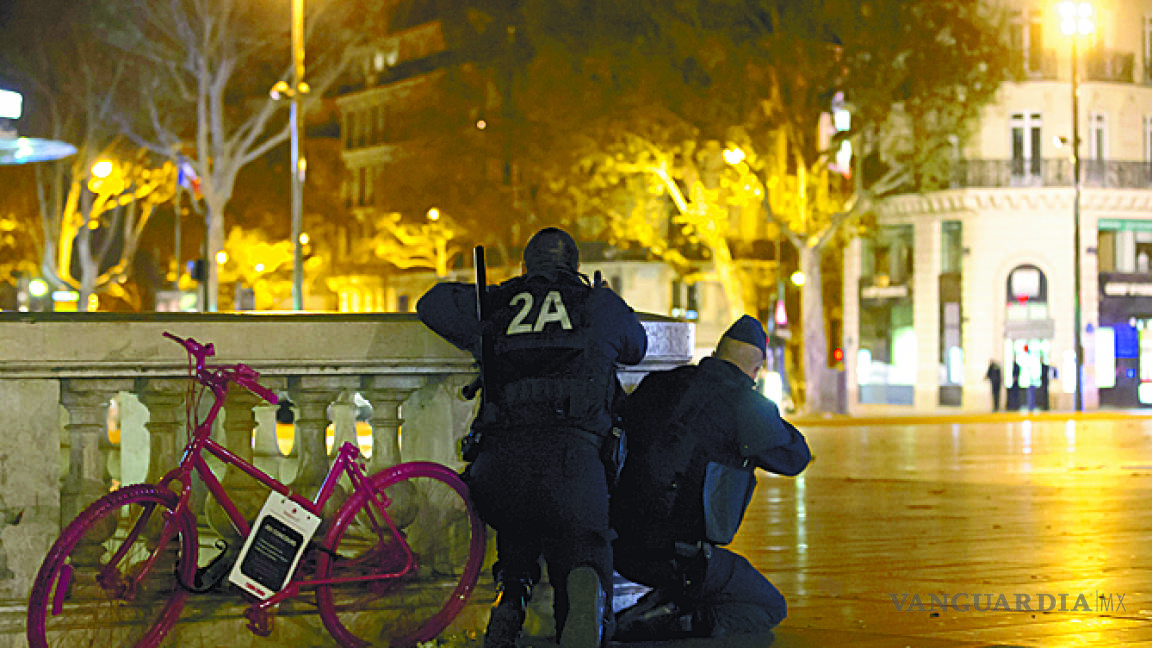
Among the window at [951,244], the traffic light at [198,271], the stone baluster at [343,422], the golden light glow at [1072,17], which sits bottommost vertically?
the stone baluster at [343,422]

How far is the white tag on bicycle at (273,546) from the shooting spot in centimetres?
547

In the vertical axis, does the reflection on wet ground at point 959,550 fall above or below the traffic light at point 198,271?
below

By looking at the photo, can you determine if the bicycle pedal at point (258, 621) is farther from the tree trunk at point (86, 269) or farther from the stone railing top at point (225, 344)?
the tree trunk at point (86, 269)

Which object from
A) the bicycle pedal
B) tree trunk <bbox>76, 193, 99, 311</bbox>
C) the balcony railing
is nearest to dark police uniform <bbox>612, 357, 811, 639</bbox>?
the bicycle pedal

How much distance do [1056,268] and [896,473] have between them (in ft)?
93.8

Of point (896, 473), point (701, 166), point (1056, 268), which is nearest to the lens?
point (896, 473)

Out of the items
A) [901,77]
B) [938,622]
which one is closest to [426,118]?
[901,77]

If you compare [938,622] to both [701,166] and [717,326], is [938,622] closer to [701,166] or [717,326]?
[701,166]

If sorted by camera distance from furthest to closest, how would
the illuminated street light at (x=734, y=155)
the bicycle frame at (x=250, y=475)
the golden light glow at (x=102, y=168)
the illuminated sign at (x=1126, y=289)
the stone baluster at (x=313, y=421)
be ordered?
1. the illuminated sign at (x=1126, y=289)
2. the golden light glow at (x=102, y=168)
3. the illuminated street light at (x=734, y=155)
4. the stone baluster at (x=313, y=421)
5. the bicycle frame at (x=250, y=475)

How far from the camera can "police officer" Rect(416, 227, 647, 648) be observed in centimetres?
518

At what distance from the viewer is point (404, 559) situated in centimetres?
577

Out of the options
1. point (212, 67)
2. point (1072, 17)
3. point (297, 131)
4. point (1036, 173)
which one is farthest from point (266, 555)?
point (1036, 173)

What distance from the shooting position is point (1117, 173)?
44.2m

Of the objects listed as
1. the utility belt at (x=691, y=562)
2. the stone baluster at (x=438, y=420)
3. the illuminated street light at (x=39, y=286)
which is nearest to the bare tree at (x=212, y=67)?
the illuminated street light at (x=39, y=286)
